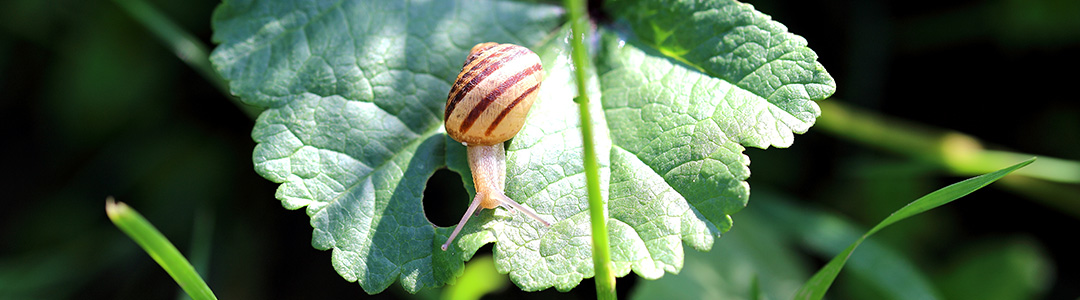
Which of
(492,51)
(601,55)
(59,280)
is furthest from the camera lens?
(59,280)

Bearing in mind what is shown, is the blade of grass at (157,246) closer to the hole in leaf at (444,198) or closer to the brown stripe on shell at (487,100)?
the brown stripe on shell at (487,100)

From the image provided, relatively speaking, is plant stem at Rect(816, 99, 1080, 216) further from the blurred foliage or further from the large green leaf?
the large green leaf

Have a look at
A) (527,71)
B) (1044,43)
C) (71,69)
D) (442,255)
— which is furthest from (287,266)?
(1044,43)

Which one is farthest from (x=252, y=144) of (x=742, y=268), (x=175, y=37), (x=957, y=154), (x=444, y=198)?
(x=957, y=154)

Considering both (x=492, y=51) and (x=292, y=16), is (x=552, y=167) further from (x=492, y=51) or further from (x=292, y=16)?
(x=292, y=16)

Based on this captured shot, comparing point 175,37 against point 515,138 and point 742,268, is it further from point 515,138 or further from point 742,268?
point 742,268
